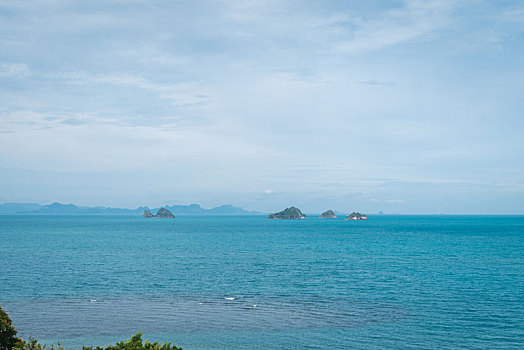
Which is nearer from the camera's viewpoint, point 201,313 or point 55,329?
point 55,329

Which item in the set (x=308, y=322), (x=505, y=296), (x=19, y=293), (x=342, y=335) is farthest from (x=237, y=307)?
(x=505, y=296)

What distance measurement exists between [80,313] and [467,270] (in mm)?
73650

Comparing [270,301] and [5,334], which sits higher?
[5,334]

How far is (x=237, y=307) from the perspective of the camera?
56750mm

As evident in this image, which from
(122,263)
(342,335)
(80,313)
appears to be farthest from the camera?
(122,263)

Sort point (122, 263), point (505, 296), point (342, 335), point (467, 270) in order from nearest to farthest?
point (342, 335), point (505, 296), point (467, 270), point (122, 263)

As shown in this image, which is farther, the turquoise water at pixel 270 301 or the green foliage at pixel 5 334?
the turquoise water at pixel 270 301

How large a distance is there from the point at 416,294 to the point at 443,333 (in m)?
19.8

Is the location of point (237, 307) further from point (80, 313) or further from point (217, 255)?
point (217, 255)

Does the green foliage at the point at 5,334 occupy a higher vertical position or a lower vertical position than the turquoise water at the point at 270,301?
higher

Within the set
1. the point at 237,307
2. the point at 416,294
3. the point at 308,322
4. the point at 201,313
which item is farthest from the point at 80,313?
the point at 416,294

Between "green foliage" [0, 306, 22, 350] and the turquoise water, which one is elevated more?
"green foliage" [0, 306, 22, 350]

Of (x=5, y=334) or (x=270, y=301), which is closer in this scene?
(x=5, y=334)

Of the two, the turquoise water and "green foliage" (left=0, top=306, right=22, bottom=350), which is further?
the turquoise water
